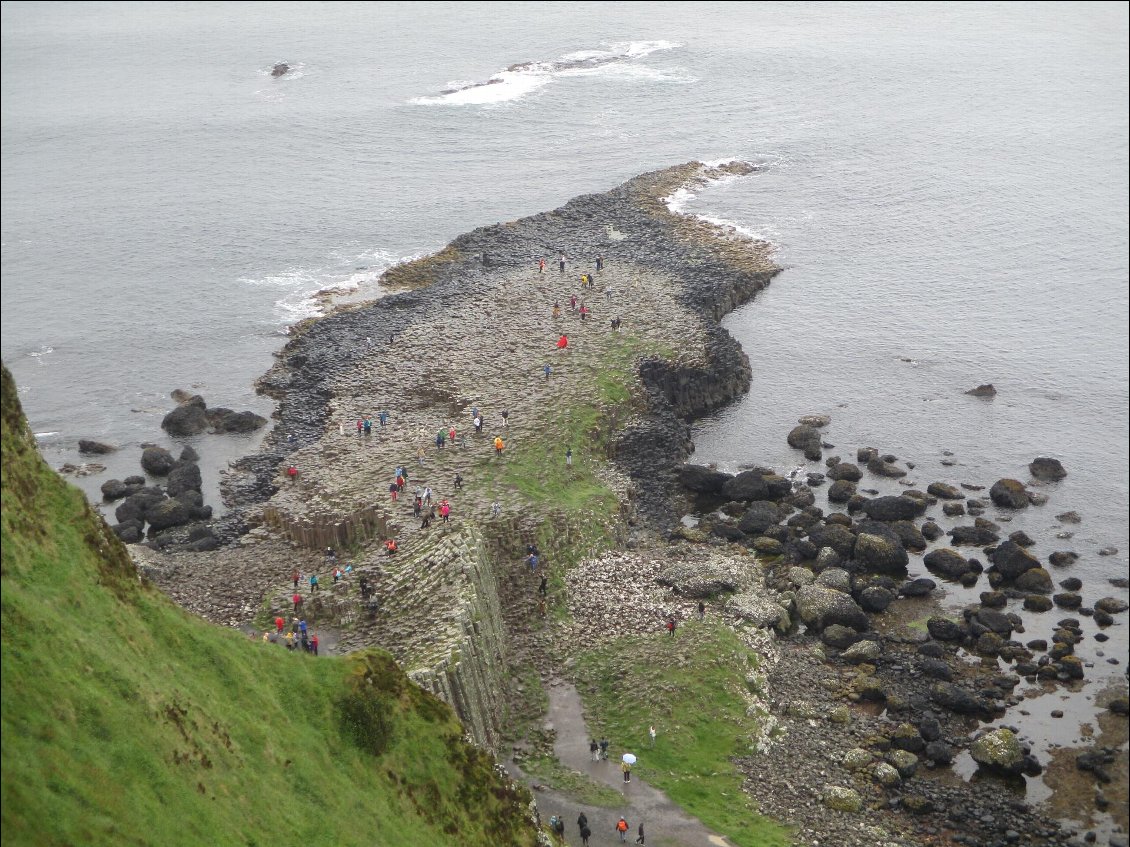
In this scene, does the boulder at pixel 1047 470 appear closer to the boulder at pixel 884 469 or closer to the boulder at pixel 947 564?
the boulder at pixel 884 469

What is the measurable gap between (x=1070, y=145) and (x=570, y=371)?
4432 inches

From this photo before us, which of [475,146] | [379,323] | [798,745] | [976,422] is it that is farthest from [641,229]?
[798,745]

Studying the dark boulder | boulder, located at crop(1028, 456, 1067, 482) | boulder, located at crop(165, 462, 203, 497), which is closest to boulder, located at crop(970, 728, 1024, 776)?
the dark boulder

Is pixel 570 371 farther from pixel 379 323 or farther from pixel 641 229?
pixel 641 229

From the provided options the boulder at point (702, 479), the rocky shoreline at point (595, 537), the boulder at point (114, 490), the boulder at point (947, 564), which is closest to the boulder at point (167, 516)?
the rocky shoreline at point (595, 537)

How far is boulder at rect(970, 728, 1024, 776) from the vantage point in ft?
212

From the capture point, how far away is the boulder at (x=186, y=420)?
3949 inches

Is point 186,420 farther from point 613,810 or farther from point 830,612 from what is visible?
point 613,810

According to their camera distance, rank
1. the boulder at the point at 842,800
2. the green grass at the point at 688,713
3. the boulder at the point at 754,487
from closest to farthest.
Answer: the green grass at the point at 688,713
the boulder at the point at 842,800
the boulder at the point at 754,487

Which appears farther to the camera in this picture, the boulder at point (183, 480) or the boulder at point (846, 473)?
the boulder at point (846, 473)

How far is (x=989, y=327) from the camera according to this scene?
409ft

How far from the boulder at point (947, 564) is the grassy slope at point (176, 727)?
145 ft

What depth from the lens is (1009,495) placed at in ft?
302

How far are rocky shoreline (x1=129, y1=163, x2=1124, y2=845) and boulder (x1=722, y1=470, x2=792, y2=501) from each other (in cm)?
22
